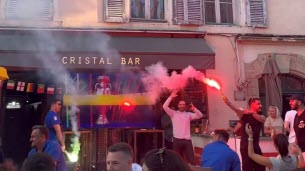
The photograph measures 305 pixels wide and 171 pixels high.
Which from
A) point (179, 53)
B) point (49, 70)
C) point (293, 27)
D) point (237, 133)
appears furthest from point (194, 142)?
point (293, 27)

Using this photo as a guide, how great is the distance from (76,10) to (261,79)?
5.11m

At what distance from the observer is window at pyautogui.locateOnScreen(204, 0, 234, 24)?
36.3 feet

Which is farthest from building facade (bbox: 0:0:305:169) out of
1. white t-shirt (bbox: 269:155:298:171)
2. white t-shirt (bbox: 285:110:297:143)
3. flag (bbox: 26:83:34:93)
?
white t-shirt (bbox: 269:155:298:171)

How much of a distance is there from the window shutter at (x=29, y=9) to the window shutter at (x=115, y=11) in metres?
1.35

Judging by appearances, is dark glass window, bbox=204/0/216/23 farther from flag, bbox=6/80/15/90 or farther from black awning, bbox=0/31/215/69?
flag, bbox=6/80/15/90

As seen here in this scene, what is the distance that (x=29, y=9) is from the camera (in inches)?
393

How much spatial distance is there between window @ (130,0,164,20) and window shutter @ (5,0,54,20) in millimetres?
2071

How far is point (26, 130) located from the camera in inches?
401

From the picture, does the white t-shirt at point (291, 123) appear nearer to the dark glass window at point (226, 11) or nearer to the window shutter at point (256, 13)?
the window shutter at point (256, 13)

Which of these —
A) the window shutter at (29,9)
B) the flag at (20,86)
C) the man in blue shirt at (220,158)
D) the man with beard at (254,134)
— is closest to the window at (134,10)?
the window shutter at (29,9)

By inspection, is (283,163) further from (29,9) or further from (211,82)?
(29,9)

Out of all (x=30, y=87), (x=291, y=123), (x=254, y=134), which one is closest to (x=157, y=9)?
(x=30, y=87)

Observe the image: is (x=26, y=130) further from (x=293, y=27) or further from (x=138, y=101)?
(x=293, y=27)

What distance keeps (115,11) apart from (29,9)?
6.83ft
